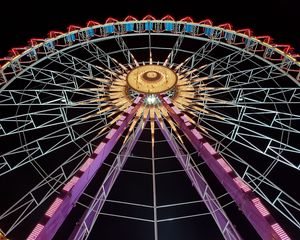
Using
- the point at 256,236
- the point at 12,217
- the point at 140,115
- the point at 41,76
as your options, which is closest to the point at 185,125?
the point at 140,115

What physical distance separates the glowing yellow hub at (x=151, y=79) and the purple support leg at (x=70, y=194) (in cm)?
241

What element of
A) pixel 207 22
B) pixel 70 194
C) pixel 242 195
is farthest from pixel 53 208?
pixel 207 22

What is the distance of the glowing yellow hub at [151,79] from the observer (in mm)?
18539

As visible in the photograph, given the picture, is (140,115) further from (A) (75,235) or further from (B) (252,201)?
(B) (252,201)

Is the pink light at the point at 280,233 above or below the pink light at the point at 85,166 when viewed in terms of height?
below

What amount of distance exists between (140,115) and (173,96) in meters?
2.31

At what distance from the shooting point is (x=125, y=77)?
783 inches

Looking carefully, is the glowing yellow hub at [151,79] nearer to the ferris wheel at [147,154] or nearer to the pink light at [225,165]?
the ferris wheel at [147,154]

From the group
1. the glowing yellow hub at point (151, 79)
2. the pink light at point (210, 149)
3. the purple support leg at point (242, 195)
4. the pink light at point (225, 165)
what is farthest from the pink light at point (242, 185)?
the glowing yellow hub at point (151, 79)

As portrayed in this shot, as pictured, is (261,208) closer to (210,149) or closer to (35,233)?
(210,149)

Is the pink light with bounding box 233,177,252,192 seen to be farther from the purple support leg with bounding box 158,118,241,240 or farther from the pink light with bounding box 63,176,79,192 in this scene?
the pink light with bounding box 63,176,79,192

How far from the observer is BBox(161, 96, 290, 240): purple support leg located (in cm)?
1061

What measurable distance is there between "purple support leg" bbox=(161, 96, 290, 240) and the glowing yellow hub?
3.30m

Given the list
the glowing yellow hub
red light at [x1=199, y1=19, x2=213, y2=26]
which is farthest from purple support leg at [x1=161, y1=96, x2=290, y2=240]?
red light at [x1=199, y1=19, x2=213, y2=26]
